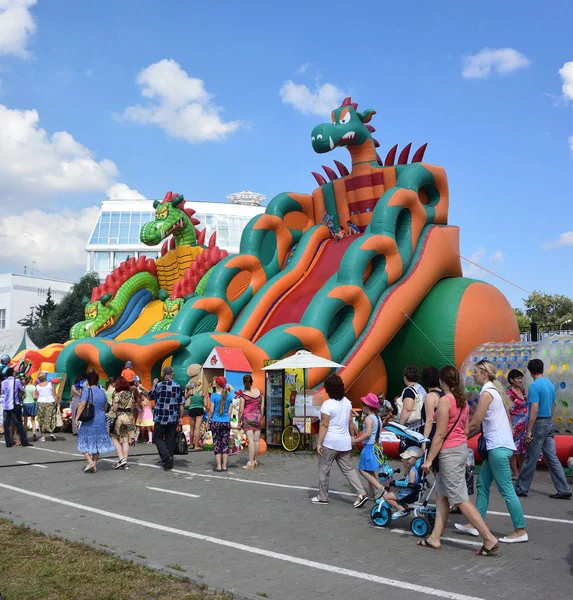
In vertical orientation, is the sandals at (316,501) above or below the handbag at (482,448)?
below

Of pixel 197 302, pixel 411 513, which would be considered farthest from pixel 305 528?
pixel 197 302

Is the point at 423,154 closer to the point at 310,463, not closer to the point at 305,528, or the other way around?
the point at 310,463

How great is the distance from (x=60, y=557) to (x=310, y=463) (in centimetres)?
624

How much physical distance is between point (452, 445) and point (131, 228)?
212ft

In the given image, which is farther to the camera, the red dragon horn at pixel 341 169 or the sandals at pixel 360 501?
the red dragon horn at pixel 341 169

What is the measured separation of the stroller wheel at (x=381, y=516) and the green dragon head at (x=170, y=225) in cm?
1423

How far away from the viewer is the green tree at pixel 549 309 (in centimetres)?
5097

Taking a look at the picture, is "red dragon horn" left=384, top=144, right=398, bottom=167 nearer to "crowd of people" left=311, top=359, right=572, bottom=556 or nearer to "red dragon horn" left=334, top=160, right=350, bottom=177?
"red dragon horn" left=334, top=160, right=350, bottom=177

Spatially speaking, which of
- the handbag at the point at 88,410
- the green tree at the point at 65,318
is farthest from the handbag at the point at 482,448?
the green tree at the point at 65,318

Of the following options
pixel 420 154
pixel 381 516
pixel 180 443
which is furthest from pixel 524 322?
pixel 381 516

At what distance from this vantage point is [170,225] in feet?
65.4

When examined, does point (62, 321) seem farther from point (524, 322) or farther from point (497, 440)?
point (497, 440)

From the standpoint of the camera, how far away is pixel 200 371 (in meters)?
13.2

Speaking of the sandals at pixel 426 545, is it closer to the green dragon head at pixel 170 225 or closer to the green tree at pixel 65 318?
the green dragon head at pixel 170 225
